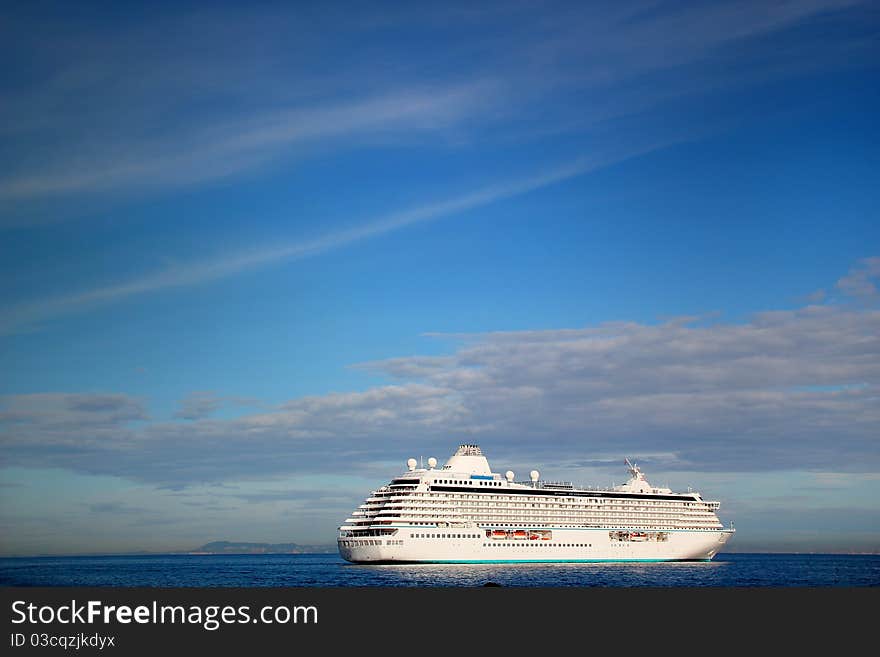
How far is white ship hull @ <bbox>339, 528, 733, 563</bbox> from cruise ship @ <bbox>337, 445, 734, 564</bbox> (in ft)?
0.44

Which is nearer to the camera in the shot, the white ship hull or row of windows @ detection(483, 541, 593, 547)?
the white ship hull

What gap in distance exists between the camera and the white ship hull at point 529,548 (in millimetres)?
118125

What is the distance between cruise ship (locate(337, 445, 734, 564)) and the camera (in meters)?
120

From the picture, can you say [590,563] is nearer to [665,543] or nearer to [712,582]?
[665,543]

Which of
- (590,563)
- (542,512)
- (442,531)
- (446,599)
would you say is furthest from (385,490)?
(446,599)

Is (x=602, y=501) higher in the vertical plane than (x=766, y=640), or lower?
higher

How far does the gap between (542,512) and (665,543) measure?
2492 cm

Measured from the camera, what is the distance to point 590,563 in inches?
5448

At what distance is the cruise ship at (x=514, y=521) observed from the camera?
12000 centimetres

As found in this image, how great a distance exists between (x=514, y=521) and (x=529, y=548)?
4433 millimetres

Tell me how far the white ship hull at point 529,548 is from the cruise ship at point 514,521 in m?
0.13

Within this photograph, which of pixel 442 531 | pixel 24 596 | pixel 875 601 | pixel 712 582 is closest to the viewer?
pixel 24 596

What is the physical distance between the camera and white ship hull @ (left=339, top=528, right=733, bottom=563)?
388 ft

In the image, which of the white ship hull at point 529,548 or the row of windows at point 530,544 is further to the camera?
the row of windows at point 530,544
